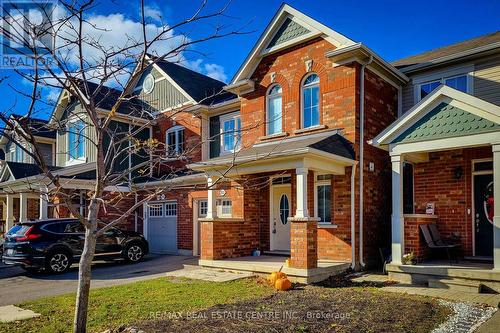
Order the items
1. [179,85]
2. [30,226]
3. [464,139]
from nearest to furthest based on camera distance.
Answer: [464,139] < [30,226] < [179,85]

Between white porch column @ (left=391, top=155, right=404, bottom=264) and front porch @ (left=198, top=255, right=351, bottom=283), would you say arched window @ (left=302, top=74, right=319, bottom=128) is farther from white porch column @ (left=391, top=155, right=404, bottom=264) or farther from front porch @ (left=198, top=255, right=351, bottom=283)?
front porch @ (left=198, top=255, right=351, bottom=283)

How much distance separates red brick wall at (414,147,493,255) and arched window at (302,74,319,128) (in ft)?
10.7

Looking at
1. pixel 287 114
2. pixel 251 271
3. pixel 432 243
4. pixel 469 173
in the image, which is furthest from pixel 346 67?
pixel 251 271

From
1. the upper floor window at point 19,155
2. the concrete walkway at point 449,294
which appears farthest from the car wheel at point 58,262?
the upper floor window at point 19,155

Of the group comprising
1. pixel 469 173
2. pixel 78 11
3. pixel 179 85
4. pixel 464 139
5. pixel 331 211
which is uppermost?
pixel 179 85

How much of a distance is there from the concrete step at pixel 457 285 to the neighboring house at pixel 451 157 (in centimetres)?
18

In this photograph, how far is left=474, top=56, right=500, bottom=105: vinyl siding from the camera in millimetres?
11023

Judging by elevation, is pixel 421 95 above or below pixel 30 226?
above

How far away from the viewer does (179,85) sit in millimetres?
18578

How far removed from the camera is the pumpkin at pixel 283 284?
9016mm

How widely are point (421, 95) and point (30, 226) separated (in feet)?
40.5

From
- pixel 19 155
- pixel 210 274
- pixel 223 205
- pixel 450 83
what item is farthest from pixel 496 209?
pixel 19 155

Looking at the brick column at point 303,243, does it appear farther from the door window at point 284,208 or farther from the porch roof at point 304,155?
the door window at point 284,208

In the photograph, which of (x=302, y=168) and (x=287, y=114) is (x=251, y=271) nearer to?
(x=302, y=168)
